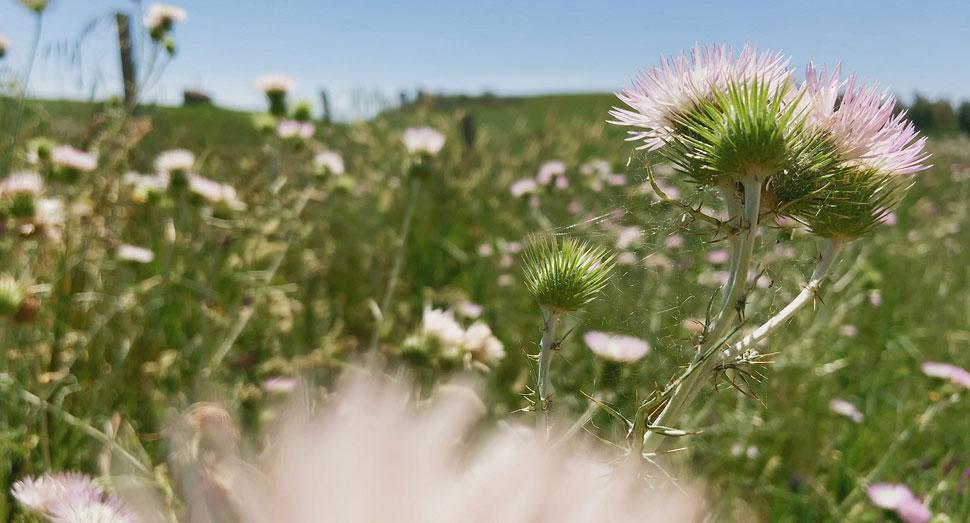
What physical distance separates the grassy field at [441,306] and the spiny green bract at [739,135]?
0.03m

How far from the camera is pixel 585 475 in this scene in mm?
233

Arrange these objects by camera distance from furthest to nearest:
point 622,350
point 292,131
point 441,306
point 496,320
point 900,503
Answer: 1. point 441,306
2. point 496,320
3. point 292,131
4. point 900,503
5. point 622,350

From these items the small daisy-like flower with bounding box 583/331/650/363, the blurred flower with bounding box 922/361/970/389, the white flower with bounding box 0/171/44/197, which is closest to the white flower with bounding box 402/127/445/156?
the white flower with bounding box 0/171/44/197

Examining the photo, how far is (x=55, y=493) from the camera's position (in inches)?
19.8

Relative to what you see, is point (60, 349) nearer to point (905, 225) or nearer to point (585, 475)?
point (585, 475)

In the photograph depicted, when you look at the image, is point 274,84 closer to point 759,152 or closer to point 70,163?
point 70,163

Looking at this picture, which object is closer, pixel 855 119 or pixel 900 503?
pixel 855 119

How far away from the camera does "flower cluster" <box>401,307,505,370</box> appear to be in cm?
122

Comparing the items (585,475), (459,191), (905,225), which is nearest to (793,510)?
(585,475)

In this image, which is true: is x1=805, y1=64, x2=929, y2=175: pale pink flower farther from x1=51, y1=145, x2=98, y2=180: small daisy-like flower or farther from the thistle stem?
x1=51, y1=145, x2=98, y2=180: small daisy-like flower

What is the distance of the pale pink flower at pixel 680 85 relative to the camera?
1.49 ft

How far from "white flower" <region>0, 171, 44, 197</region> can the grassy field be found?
7cm

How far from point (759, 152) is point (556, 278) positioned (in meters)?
0.16

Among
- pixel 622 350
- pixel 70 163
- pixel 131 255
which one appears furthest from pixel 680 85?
pixel 70 163
